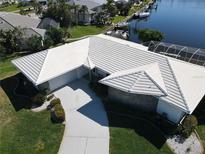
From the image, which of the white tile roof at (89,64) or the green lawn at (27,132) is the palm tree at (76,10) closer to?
the white tile roof at (89,64)

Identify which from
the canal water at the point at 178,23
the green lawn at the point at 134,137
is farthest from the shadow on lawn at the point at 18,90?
the canal water at the point at 178,23

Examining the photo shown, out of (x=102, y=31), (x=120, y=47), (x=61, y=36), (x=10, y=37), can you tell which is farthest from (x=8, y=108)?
(x=102, y=31)

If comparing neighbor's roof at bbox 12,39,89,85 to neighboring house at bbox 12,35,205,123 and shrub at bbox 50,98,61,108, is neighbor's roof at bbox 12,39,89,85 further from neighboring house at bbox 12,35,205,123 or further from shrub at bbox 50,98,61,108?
shrub at bbox 50,98,61,108

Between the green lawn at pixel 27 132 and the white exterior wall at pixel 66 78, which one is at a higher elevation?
the white exterior wall at pixel 66 78

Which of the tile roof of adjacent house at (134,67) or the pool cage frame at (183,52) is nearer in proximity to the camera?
the tile roof of adjacent house at (134,67)

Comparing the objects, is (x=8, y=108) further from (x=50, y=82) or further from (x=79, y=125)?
(x=79, y=125)

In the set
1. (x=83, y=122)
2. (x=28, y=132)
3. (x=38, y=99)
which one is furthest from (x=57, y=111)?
(x=38, y=99)

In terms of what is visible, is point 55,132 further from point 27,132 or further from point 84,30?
point 84,30
